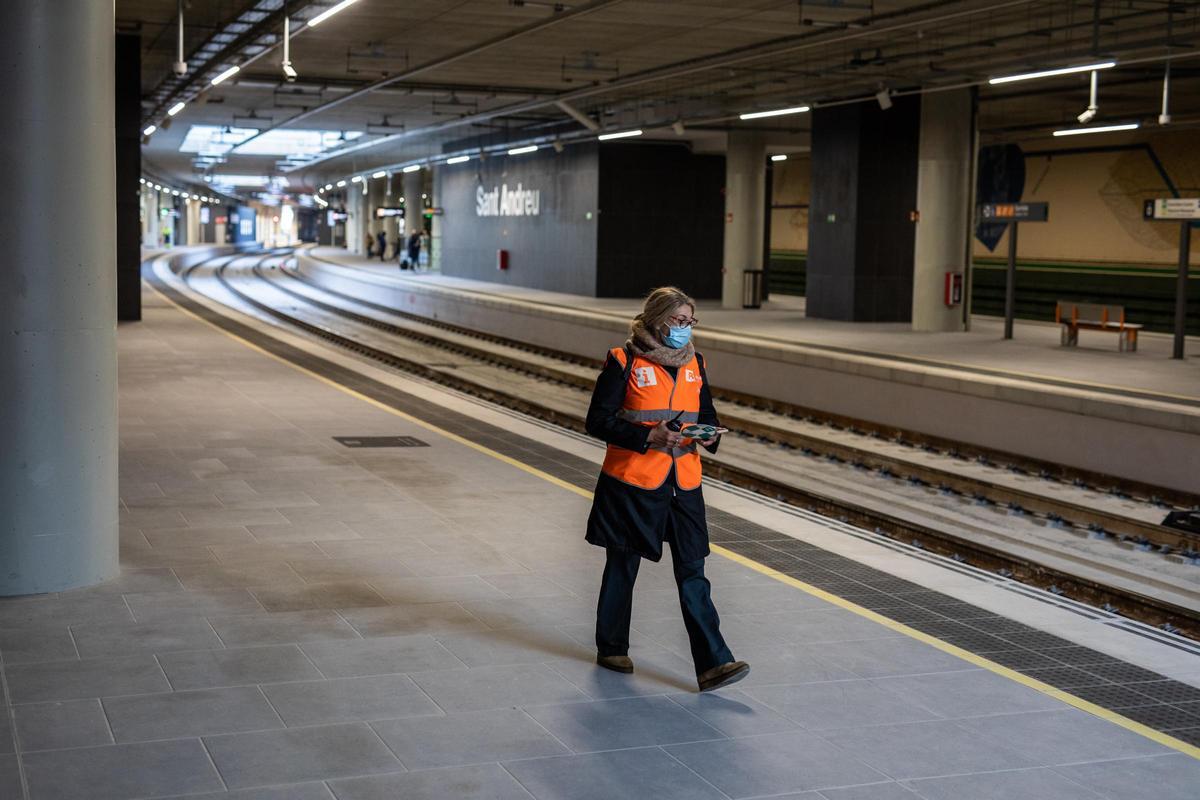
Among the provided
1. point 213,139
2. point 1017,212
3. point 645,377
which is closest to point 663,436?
point 645,377

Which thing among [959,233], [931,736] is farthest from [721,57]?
[931,736]

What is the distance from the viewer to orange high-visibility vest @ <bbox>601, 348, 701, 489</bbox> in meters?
5.08

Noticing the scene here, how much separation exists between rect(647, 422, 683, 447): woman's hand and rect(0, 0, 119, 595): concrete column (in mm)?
2888

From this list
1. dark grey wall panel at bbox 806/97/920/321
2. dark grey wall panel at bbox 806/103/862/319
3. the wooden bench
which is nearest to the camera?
the wooden bench

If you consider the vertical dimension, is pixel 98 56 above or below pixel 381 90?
below

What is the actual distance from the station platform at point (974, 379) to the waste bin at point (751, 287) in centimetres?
125

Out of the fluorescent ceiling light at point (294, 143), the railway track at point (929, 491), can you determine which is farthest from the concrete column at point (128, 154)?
the fluorescent ceiling light at point (294, 143)

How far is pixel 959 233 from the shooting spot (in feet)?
73.4

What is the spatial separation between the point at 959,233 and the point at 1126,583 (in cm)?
1446

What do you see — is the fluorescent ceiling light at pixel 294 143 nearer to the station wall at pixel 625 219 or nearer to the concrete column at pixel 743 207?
the station wall at pixel 625 219

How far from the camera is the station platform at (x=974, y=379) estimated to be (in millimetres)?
12898

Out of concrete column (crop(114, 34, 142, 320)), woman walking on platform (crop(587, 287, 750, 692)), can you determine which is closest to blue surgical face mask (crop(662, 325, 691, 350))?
woman walking on platform (crop(587, 287, 750, 692))

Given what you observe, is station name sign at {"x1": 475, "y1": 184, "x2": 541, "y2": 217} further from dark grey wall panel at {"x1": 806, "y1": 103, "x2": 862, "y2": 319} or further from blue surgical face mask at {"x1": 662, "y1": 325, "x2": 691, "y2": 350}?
blue surgical face mask at {"x1": 662, "y1": 325, "x2": 691, "y2": 350}

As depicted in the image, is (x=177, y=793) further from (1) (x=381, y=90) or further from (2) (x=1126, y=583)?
(1) (x=381, y=90)
